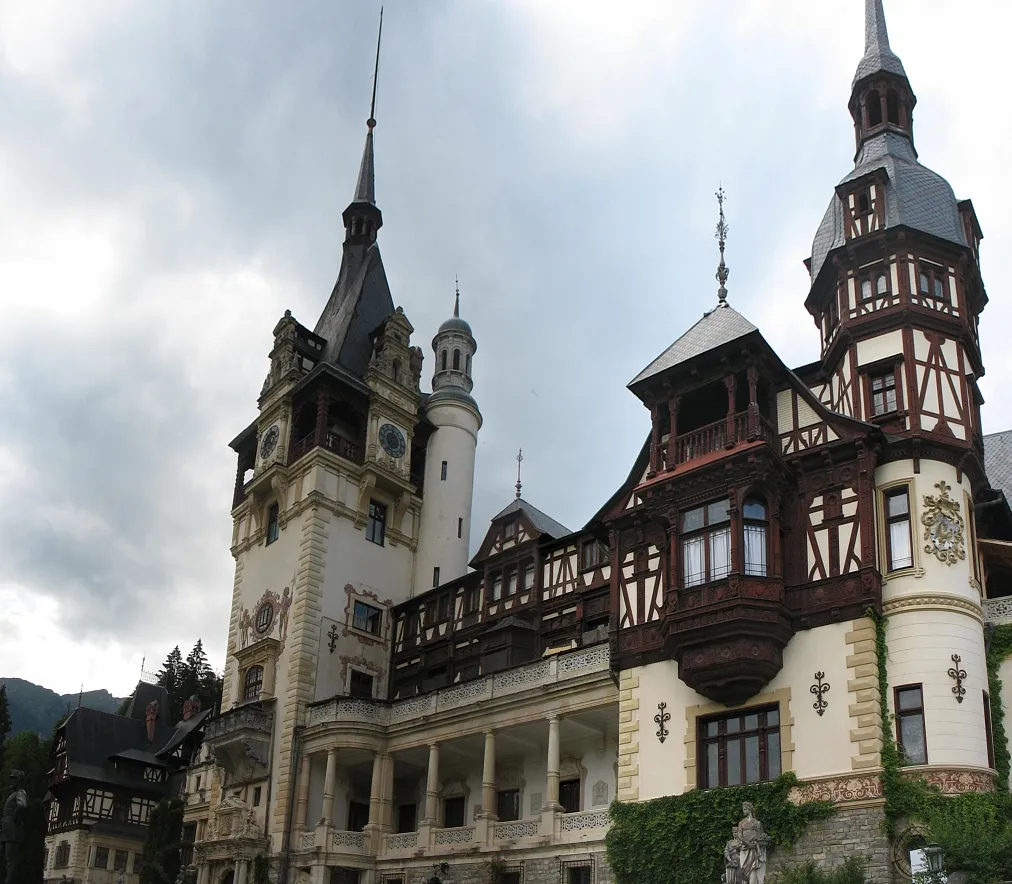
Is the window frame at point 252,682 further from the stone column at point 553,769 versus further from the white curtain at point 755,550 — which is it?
the white curtain at point 755,550

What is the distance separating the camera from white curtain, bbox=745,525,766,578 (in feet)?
97.6

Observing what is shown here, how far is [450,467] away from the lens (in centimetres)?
5212

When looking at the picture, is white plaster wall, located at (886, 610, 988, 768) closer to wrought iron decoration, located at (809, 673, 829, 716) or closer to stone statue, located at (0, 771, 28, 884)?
wrought iron decoration, located at (809, 673, 829, 716)

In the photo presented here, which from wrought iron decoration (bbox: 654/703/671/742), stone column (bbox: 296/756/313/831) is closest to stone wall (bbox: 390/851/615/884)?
wrought iron decoration (bbox: 654/703/671/742)

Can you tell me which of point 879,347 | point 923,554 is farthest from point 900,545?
point 879,347

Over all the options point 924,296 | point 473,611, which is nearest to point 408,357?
point 473,611

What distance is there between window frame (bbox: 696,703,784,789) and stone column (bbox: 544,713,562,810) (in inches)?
233

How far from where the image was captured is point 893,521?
29469 millimetres

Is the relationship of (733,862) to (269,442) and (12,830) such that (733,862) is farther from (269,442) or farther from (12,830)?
→ (269,442)

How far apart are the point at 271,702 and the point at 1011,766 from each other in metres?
26.7

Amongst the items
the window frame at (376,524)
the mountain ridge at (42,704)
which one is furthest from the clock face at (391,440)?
the mountain ridge at (42,704)

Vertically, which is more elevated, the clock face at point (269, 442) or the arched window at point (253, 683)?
the clock face at point (269, 442)

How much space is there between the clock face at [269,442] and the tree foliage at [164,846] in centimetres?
1528

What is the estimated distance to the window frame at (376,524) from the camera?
160 ft
